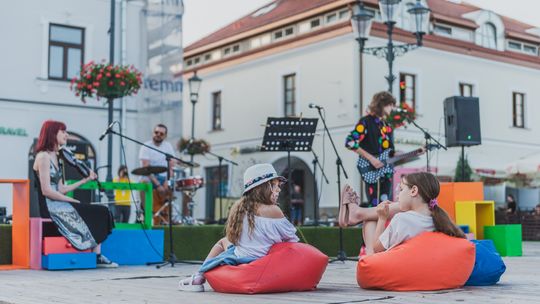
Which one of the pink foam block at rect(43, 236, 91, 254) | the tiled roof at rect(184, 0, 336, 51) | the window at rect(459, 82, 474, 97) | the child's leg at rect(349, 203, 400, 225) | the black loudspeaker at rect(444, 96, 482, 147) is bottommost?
the pink foam block at rect(43, 236, 91, 254)

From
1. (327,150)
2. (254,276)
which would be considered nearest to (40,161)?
(254,276)

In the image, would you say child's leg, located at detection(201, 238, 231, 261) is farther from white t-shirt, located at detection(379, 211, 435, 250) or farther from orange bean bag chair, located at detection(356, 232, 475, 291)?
white t-shirt, located at detection(379, 211, 435, 250)

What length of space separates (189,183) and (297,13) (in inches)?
630

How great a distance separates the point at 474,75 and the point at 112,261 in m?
21.4

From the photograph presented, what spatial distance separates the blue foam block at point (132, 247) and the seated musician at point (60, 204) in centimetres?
58

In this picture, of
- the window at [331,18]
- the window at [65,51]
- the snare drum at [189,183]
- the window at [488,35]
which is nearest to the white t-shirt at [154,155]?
the snare drum at [189,183]

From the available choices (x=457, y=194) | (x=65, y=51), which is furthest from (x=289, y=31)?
(x=457, y=194)

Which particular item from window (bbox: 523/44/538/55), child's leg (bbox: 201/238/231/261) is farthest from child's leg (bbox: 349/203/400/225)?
window (bbox: 523/44/538/55)

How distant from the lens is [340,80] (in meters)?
25.9

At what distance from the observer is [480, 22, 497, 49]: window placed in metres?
29.7

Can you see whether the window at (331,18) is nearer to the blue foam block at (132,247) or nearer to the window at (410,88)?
the window at (410,88)

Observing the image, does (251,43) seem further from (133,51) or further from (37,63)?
(37,63)

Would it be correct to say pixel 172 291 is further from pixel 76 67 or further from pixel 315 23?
pixel 315 23

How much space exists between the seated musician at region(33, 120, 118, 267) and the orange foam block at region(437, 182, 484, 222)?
5001mm
